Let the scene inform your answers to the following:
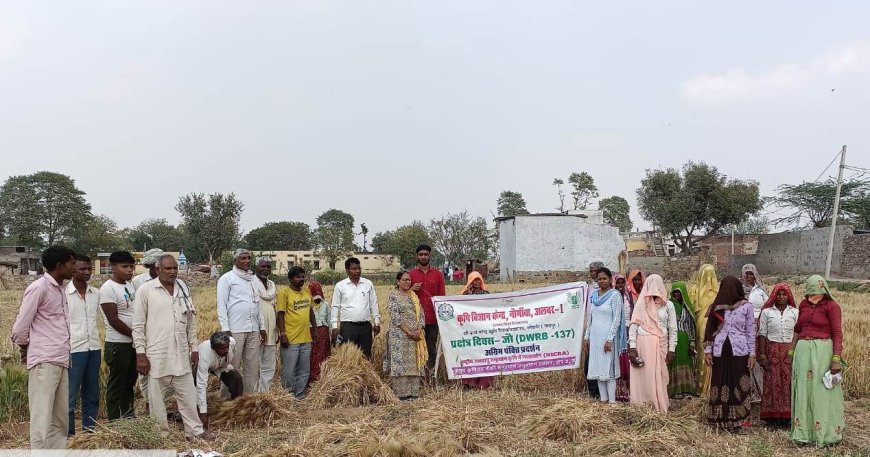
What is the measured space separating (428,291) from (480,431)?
110 inches

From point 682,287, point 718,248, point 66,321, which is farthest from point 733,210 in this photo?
point 66,321

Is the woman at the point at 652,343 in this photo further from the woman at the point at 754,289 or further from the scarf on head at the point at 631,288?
the woman at the point at 754,289

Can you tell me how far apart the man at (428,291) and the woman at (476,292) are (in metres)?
0.38

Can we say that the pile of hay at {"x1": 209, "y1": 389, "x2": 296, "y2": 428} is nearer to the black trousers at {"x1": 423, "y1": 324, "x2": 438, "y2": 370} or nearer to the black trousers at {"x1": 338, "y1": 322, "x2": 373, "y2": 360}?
the black trousers at {"x1": 338, "y1": 322, "x2": 373, "y2": 360}

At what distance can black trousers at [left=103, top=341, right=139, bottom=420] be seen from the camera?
236 inches

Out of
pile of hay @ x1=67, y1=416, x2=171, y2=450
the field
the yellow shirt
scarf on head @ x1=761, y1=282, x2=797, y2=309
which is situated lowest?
the field

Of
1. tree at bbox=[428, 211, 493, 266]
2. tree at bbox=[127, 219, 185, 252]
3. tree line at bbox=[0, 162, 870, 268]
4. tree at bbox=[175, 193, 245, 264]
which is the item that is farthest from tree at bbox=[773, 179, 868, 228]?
tree at bbox=[127, 219, 185, 252]

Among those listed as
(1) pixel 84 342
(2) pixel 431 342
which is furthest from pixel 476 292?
(1) pixel 84 342

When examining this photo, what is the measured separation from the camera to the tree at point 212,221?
48875mm

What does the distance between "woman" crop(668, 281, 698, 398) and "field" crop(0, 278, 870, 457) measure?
222 millimetres

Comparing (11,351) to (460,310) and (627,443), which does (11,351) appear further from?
(627,443)

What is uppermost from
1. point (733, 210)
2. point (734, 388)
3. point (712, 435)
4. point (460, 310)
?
point (733, 210)

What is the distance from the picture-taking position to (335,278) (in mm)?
36375

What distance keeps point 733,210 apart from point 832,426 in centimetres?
3658
